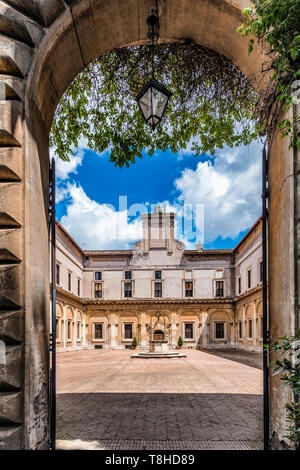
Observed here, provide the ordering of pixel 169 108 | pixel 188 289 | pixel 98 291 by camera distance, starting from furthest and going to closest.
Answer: pixel 98 291, pixel 188 289, pixel 169 108

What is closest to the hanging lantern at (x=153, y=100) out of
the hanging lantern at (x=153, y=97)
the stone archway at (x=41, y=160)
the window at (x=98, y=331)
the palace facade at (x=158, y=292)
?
the hanging lantern at (x=153, y=97)

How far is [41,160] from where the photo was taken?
14.6ft

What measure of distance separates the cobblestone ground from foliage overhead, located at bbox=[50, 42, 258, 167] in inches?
186

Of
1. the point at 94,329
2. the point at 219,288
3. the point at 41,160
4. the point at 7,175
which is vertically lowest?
the point at 94,329

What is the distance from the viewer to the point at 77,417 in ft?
23.2

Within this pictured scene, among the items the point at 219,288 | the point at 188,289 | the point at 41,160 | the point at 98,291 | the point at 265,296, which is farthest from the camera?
the point at 98,291

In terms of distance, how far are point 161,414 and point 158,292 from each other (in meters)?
32.8

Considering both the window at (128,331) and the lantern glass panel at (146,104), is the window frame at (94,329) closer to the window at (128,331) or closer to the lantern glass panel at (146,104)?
the window at (128,331)

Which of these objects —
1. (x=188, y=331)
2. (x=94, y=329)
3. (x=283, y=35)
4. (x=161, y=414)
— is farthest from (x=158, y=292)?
(x=283, y=35)

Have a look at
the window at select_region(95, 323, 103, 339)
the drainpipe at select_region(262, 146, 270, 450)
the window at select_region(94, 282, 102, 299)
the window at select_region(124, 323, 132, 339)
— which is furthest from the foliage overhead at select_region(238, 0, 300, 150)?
the window at select_region(95, 323, 103, 339)

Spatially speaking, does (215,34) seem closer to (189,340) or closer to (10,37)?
(10,37)

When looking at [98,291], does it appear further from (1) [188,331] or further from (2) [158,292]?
(1) [188,331]

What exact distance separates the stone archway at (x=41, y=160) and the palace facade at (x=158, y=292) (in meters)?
32.1

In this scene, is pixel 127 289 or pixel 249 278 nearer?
pixel 249 278
